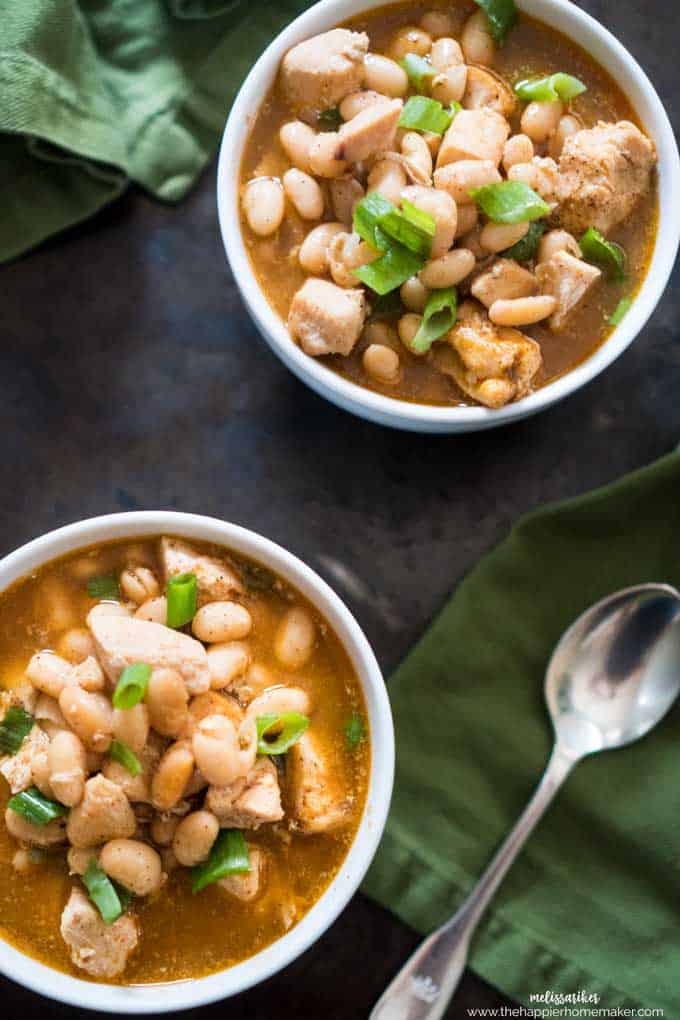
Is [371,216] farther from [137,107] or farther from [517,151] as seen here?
[137,107]

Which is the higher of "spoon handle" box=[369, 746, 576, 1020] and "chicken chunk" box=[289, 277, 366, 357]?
"chicken chunk" box=[289, 277, 366, 357]

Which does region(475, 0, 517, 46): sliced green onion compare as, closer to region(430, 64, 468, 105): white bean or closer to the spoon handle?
region(430, 64, 468, 105): white bean

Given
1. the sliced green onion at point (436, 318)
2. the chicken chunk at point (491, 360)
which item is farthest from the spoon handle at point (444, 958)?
the sliced green onion at point (436, 318)

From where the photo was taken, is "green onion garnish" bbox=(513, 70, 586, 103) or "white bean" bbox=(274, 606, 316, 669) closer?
"white bean" bbox=(274, 606, 316, 669)

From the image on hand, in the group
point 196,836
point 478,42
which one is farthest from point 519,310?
point 196,836

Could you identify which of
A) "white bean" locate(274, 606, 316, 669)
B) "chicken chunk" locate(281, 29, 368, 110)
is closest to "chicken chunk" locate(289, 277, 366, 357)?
"chicken chunk" locate(281, 29, 368, 110)

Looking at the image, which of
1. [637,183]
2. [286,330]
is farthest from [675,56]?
[286,330]

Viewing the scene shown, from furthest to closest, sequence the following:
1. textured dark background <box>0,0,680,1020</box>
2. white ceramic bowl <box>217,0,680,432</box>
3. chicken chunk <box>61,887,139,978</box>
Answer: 1. textured dark background <box>0,0,680,1020</box>
2. white ceramic bowl <box>217,0,680,432</box>
3. chicken chunk <box>61,887,139,978</box>
